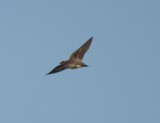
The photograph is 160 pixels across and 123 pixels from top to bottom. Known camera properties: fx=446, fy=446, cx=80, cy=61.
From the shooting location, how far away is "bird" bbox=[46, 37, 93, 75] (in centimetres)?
3903

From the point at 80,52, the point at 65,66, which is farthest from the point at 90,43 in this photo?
the point at 65,66

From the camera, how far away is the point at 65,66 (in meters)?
39.4

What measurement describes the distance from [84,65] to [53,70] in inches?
125

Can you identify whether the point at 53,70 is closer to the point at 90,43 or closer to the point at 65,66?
the point at 65,66

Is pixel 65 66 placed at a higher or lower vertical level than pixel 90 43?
lower

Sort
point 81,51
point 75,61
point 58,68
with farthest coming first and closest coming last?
point 81,51 < point 75,61 < point 58,68

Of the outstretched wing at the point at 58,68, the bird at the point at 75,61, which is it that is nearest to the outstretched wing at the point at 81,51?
the bird at the point at 75,61

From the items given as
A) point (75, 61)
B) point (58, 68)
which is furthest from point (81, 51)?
point (58, 68)

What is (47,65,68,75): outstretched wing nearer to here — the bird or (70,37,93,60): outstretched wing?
the bird

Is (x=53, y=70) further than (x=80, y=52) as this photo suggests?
No

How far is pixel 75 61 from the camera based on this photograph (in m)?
40.8

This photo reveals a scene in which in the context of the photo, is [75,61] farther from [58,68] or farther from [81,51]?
[58,68]

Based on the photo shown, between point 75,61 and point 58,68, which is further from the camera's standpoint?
point 75,61

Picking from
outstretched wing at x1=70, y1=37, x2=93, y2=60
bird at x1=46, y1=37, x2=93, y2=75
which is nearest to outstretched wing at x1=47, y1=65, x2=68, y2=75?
bird at x1=46, y1=37, x2=93, y2=75
